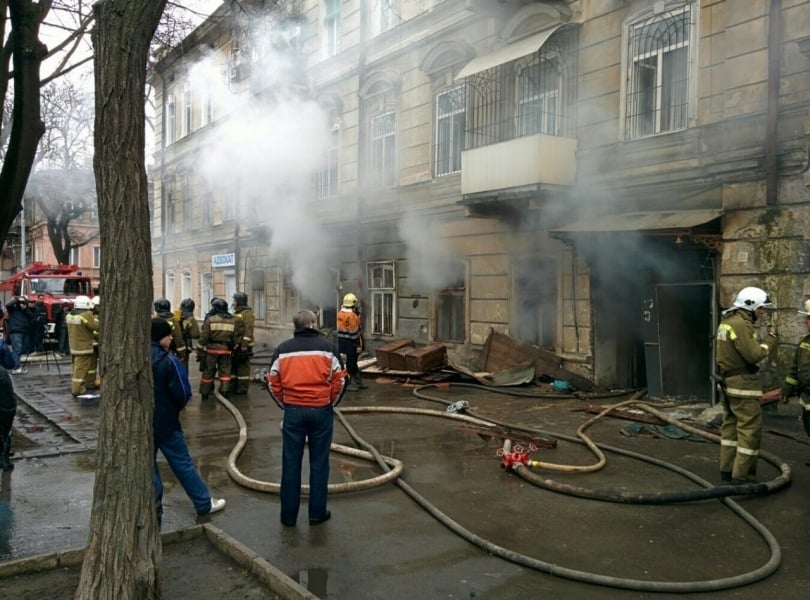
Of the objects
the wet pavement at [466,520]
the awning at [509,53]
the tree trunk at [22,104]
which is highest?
the awning at [509,53]

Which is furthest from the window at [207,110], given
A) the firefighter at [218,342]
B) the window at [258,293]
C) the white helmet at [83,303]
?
the firefighter at [218,342]

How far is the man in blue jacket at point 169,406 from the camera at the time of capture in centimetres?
497

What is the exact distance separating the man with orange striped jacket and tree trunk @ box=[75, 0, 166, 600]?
5.20 feet

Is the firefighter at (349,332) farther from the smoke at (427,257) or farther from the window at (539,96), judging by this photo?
the window at (539,96)

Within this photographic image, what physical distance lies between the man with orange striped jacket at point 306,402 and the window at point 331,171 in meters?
13.7

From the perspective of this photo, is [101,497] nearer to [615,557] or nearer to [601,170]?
[615,557]

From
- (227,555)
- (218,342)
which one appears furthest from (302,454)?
(218,342)

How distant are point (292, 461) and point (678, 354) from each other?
25.4 ft

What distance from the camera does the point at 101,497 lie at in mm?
3373

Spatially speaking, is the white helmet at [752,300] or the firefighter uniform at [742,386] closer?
the firefighter uniform at [742,386]

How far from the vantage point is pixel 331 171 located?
18.7 meters

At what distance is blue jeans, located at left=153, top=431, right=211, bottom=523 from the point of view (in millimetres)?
5078

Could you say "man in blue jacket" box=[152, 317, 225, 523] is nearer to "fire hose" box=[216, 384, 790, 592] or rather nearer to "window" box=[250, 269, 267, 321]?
"fire hose" box=[216, 384, 790, 592]

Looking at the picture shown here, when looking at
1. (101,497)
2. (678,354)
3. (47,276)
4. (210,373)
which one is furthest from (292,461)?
(47,276)
